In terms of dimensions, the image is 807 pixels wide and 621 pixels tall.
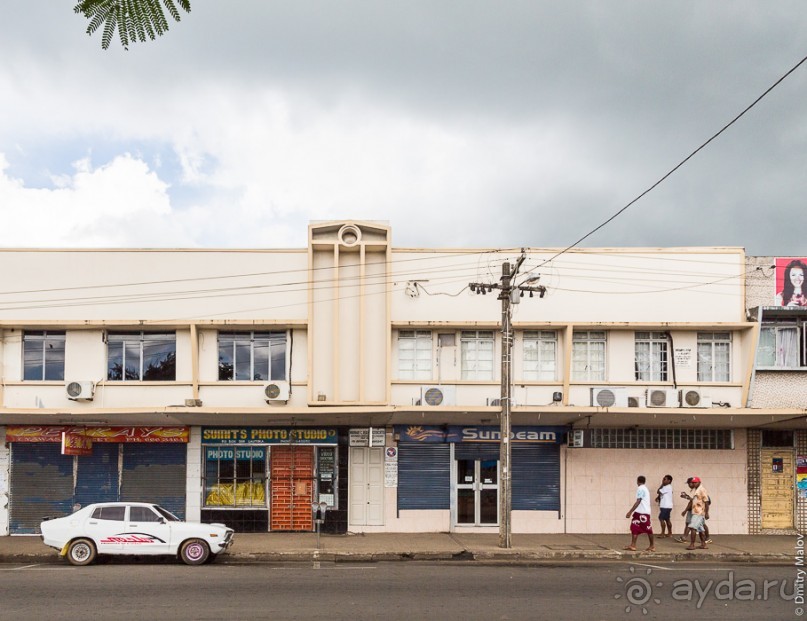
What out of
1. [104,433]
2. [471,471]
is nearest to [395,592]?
[471,471]

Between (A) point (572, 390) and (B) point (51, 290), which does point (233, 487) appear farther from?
(A) point (572, 390)

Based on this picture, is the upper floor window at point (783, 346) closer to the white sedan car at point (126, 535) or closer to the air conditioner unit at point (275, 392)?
the air conditioner unit at point (275, 392)

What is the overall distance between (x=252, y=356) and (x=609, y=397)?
29.7 feet

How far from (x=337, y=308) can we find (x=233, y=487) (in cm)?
530

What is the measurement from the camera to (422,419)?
21.4 meters

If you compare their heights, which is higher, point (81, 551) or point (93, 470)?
point (93, 470)

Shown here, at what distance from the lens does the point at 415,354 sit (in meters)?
22.2

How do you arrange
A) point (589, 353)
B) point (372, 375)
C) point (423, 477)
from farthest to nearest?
point (589, 353) < point (423, 477) < point (372, 375)

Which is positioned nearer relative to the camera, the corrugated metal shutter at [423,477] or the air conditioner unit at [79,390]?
the air conditioner unit at [79,390]

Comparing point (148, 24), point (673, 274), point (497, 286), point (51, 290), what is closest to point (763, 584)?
point (497, 286)

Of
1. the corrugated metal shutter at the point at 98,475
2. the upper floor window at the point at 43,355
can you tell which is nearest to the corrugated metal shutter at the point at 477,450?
the corrugated metal shutter at the point at 98,475

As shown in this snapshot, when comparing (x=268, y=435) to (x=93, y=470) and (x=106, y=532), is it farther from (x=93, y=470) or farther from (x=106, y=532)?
(x=106, y=532)

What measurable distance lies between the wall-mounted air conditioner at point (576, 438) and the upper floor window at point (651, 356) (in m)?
2.04

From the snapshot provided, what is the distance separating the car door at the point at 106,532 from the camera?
16.5 meters
